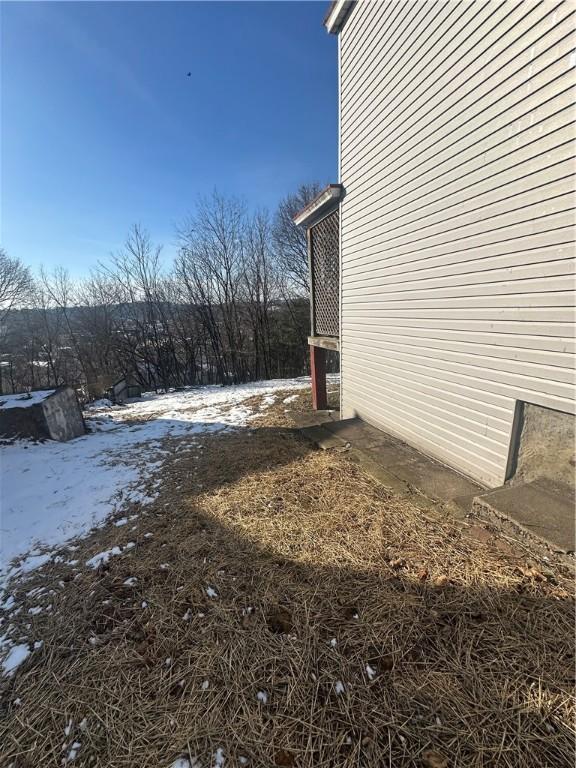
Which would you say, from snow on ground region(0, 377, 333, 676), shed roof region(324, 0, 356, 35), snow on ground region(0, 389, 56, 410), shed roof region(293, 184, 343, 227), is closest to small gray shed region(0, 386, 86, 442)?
snow on ground region(0, 389, 56, 410)

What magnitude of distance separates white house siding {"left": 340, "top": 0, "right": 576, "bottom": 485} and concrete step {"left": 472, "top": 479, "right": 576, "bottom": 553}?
0.37 meters

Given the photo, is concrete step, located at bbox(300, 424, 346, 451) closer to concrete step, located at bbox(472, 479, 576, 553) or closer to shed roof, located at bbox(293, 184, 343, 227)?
concrete step, located at bbox(472, 479, 576, 553)

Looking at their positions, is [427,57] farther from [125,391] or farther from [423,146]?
[125,391]

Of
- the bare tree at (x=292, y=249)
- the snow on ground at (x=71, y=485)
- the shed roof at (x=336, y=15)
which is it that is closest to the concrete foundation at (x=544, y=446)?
the snow on ground at (x=71, y=485)

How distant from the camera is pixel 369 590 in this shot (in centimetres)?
159

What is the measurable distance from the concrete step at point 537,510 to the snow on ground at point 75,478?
257cm

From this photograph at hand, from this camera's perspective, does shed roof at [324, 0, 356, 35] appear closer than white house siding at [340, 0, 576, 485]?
No

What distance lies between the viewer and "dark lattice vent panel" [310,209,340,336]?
5.24 m

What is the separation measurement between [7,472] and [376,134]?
5.39 metres

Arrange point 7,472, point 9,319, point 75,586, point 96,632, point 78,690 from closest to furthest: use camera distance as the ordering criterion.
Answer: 1. point 78,690
2. point 96,632
3. point 75,586
4. point 7,472
5. point 9,319

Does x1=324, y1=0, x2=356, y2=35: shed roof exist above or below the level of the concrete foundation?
above

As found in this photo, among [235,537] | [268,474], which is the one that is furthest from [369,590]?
[268,474]

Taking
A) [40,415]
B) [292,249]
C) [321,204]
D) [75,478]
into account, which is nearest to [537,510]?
[75,478]

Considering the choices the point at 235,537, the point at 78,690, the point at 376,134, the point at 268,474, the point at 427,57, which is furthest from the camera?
the point at 376,134
